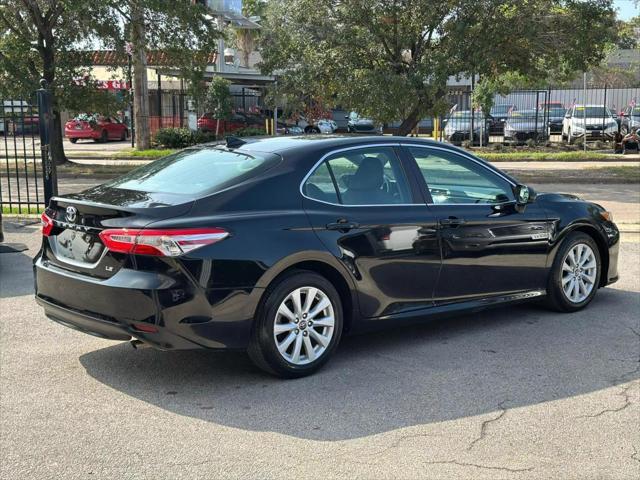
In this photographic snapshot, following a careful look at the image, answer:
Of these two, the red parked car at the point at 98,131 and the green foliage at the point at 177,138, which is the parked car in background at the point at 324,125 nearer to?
the green foliage at the point at 177,138

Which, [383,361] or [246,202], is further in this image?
[383,361]

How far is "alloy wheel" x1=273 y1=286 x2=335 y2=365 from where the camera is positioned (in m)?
5.04

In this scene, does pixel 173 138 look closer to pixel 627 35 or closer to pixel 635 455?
pixel 627 35

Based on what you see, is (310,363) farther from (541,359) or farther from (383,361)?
(541,359)

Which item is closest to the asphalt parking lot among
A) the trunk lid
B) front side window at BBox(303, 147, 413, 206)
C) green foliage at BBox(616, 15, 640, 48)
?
the trunk lid

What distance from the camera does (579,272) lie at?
690 cm

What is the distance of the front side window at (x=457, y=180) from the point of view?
602 cm

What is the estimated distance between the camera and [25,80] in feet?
67.0

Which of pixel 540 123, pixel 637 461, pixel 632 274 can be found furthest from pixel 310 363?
pixel 540 123

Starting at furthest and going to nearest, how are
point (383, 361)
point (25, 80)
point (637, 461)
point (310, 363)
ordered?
1. point (25, 80)
2. point (383, 361)
3. point (310, 363)
4. point (637, 461)


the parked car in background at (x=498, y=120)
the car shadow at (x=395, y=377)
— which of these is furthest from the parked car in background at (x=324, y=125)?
the car shadow at (x=395, y=377)

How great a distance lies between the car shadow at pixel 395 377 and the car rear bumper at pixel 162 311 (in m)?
0.39

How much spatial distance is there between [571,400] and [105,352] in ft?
10.7

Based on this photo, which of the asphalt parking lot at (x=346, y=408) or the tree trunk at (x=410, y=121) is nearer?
the asphalt parking lot at (x=346, y=408)
